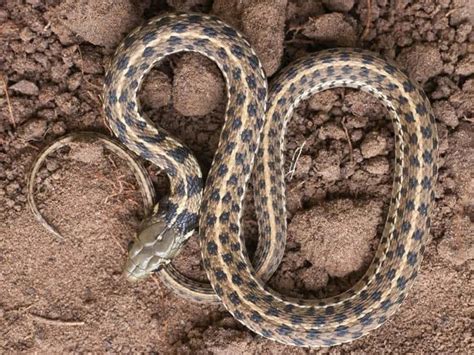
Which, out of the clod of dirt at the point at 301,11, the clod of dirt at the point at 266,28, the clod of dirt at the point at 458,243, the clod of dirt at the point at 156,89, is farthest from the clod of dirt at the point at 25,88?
the clod of dirt at the point at 458,243

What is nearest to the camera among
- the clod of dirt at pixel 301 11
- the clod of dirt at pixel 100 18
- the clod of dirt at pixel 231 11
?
the clod of dirt at pixel 100 18

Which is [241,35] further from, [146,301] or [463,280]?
[463,280]

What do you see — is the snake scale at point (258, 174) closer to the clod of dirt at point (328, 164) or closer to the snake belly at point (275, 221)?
the snake belly at point (275, 221)

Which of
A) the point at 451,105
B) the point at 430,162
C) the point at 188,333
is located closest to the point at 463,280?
the point at 430,162

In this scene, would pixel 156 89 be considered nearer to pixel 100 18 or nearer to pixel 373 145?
pixel 100 18

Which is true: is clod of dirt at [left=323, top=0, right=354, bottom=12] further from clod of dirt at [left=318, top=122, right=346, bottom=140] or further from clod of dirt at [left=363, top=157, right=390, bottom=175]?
clod of dirt at [left=363, top=157, right=390, bottom=175]

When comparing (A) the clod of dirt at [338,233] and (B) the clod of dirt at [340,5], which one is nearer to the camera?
(A) the clod of dirt at [338,233]

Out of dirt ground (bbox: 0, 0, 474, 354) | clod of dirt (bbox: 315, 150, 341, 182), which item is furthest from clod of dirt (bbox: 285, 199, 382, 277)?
clod of dirt (bbox: 315, 150, 341, 182)

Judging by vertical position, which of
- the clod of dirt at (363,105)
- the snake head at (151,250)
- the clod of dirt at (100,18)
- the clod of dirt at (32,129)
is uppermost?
the clod of dirt at (363,105)
